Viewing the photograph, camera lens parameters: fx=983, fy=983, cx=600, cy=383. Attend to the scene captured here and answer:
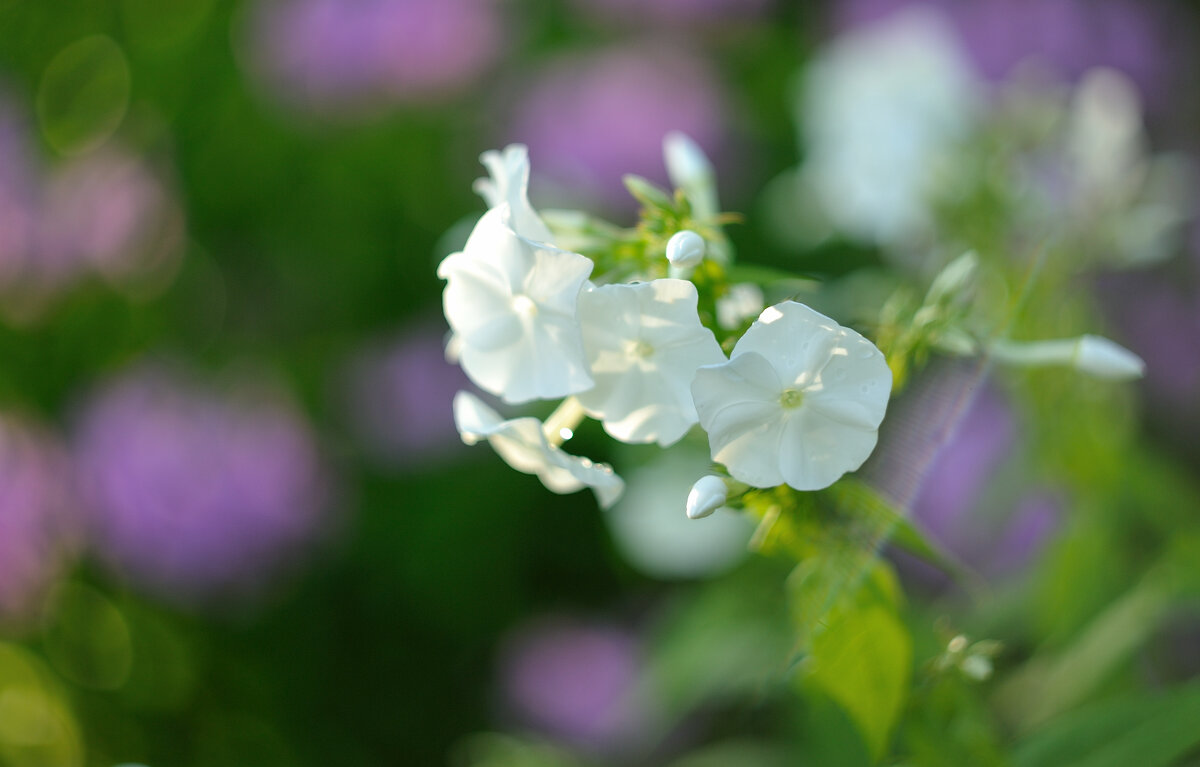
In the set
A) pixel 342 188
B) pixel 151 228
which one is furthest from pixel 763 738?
pixel 151 228

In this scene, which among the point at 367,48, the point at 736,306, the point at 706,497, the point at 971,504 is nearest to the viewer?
the point at 706,497

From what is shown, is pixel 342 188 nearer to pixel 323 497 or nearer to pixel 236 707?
pixel 323 497

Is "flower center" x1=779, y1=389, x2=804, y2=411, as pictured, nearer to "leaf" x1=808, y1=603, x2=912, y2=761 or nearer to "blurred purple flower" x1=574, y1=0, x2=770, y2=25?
"leaf" x1=808, y1=603, x2=912, y2=761

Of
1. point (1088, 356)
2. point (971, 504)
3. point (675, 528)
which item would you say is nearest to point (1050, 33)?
point (971, 504)

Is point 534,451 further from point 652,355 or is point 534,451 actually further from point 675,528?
point 675,528

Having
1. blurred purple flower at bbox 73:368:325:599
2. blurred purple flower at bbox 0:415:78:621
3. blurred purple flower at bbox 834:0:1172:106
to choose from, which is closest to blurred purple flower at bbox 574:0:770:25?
blurred purple flower at bbox 834:0:1172:106

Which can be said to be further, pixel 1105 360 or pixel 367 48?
pixel 367 48

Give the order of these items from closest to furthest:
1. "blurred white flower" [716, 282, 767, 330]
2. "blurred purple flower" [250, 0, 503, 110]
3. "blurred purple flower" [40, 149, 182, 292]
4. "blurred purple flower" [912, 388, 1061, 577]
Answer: "blurred white flower" [716, 282, 767, 330] → "blurred purple flower" [912, 388, 1061, 577] → "blurred purple flower" [40, 149, 182, 292] → "blurred purple flower" [250, 0, 503, 110]
